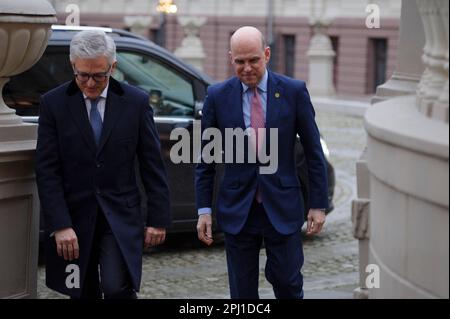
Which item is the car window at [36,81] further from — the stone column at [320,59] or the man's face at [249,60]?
the stone column at [320,59]

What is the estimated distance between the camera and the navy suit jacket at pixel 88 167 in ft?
22.9

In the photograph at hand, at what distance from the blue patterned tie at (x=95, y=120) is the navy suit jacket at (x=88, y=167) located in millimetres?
38

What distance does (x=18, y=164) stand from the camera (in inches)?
296

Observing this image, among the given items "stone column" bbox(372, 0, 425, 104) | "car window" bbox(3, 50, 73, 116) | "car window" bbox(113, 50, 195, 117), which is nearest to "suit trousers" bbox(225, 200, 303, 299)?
"stone column" bbox(372, 0, 425, 104)

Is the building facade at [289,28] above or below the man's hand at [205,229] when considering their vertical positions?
below

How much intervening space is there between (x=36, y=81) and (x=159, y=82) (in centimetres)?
118

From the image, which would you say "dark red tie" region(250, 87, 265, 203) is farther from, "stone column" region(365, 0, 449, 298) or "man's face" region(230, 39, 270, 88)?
"stone column" region(365, 0, 449, 298)

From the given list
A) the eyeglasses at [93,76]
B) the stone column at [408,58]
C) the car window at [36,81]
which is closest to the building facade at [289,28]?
the car window at [36,81]

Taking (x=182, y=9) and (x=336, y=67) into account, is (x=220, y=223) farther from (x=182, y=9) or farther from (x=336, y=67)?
(x=182, y=9)

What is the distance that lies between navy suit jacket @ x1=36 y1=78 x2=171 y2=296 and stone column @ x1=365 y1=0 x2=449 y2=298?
1.62 metres

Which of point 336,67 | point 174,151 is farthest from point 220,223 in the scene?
point 336,67

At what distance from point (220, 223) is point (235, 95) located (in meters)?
0.63
